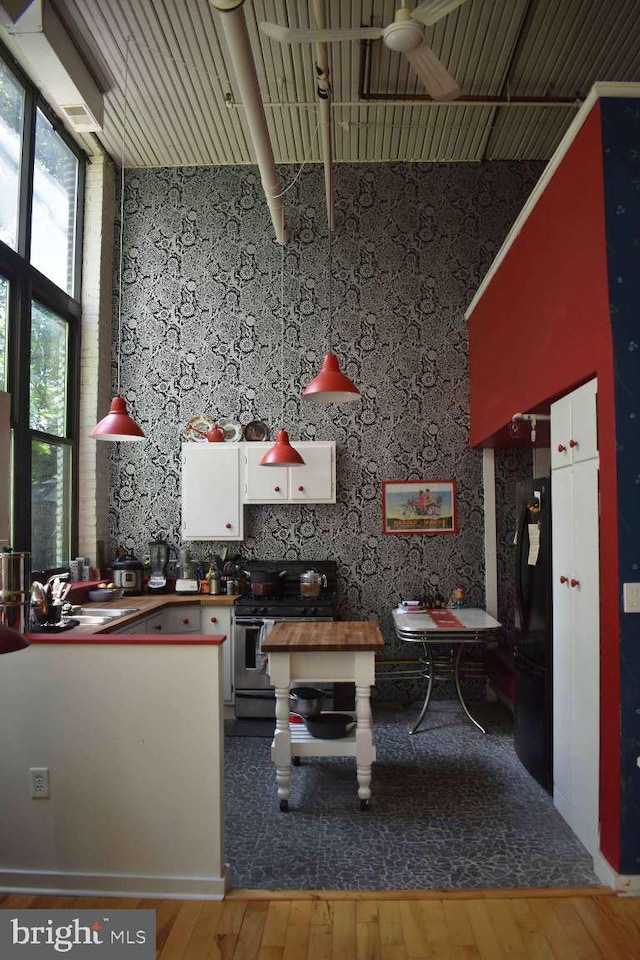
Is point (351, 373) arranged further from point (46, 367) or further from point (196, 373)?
point (46, 367)

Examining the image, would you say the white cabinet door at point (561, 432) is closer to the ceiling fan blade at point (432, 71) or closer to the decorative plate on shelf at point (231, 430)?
the ceiling fan blade at point (432, 71)

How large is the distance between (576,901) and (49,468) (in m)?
4.66

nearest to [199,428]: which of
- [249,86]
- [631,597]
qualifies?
[249,86]

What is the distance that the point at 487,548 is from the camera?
5840 mm

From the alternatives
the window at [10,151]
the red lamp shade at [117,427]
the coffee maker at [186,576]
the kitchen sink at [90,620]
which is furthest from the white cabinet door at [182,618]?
the window at [10,151]

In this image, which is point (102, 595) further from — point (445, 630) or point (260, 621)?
point (445, 630)

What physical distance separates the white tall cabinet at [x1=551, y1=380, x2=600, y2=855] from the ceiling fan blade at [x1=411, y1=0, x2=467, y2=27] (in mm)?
1713

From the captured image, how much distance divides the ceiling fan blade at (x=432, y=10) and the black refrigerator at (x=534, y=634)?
94.4 inches

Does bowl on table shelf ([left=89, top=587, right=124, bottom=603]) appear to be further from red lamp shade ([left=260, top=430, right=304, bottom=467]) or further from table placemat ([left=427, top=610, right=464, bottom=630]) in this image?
table placemat ([left=427, top=610, right=464, bottom=630])

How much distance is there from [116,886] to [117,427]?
2.57m

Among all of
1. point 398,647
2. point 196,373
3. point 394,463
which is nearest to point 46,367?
point 196,373

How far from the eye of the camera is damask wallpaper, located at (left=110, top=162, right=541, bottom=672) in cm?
595

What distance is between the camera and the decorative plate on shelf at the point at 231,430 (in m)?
6.02

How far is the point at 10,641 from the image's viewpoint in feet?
6.09
